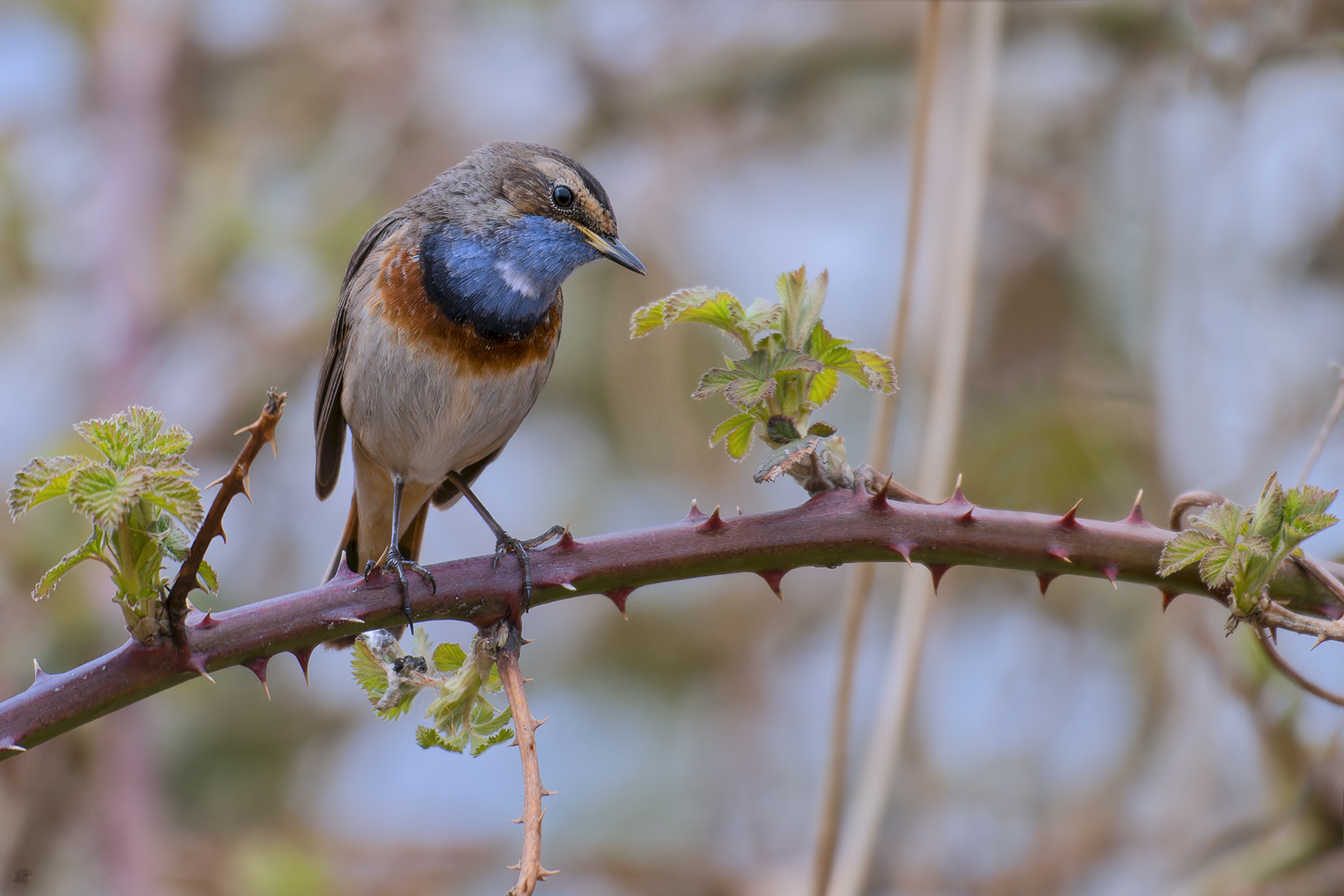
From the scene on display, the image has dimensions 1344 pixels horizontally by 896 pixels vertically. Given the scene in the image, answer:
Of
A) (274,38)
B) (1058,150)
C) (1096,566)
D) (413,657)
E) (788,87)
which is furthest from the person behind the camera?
(274,38)

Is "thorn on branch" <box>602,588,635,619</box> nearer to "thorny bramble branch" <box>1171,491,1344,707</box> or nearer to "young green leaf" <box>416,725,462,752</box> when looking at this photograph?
"young green leaf" <box>416,725,462,752</box>

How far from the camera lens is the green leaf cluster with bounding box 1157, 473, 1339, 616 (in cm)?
145

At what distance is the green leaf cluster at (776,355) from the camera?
1681mm

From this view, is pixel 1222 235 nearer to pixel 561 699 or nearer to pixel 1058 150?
pixel 1058 150

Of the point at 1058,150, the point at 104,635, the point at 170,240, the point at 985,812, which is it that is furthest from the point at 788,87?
the point at 104,635

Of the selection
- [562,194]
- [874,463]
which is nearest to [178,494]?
[874,463]

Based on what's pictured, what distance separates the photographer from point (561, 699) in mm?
5859

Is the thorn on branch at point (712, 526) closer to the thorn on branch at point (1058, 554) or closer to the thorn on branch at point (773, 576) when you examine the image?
the thorn on branch at point (773, 576)

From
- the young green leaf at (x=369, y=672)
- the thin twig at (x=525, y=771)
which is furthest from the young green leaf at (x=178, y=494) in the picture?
the thin twig at (x=525, y=771)

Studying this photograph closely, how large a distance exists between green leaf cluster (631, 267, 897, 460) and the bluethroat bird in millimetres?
1237

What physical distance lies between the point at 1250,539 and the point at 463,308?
2.07 m

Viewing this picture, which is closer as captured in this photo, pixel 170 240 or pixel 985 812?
pixel 985 812

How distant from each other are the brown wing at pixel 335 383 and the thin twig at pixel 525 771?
185cm

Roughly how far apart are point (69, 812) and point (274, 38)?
13.9ft
